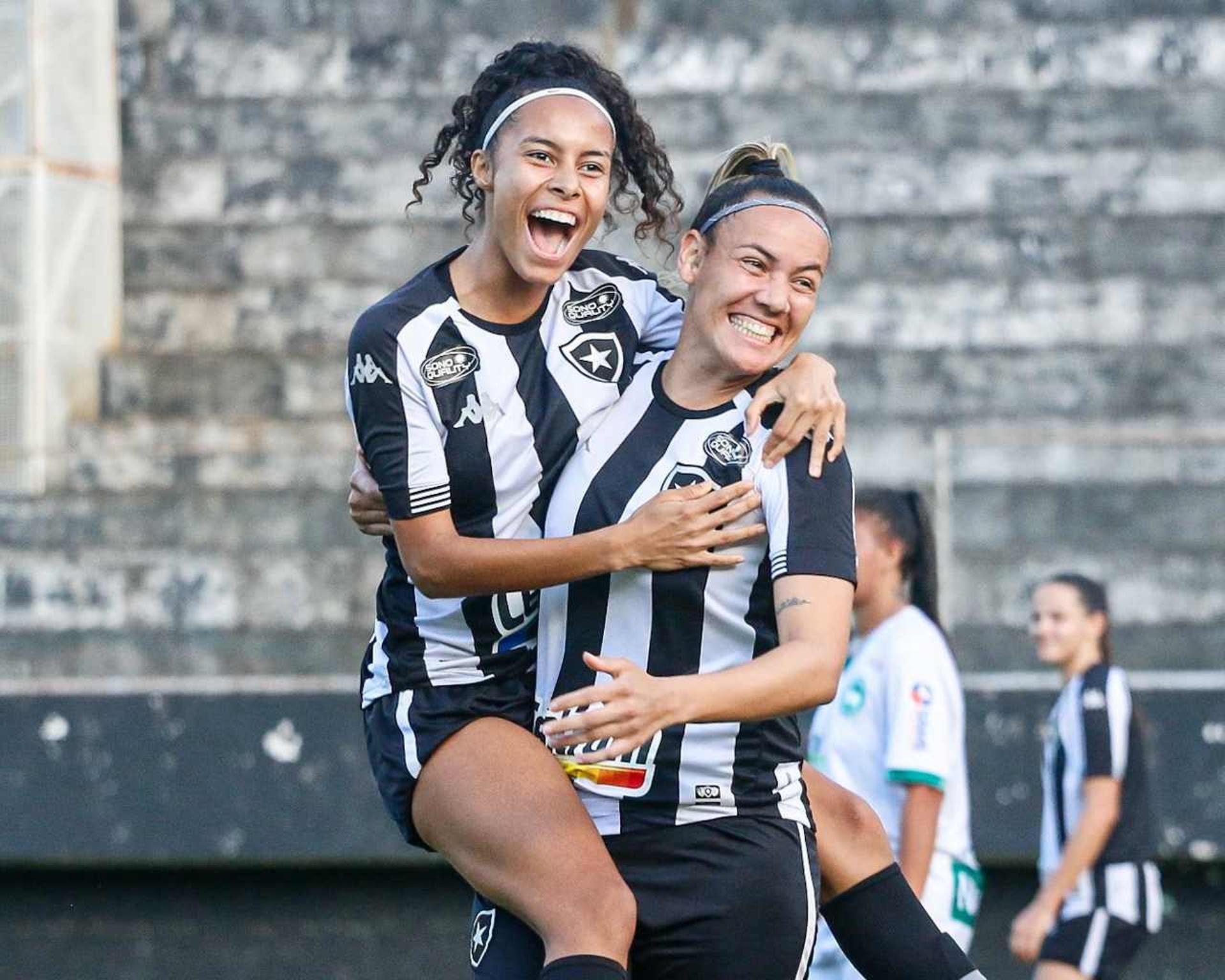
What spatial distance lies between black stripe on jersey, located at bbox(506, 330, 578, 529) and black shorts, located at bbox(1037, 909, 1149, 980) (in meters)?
3.53

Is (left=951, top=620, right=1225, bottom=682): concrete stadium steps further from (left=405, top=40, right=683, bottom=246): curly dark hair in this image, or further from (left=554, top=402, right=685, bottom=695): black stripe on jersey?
(left=554, top=402, right=685, bottom=695): black stripe on jersey

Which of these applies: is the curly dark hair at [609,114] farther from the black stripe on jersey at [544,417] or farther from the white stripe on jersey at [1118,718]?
the white stripe on jersey at [1118,718]

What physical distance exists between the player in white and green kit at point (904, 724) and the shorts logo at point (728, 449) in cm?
193

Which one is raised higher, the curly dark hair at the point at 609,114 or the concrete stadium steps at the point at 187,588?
the curly dark hair at the point at 609,114

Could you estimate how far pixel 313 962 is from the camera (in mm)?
7824

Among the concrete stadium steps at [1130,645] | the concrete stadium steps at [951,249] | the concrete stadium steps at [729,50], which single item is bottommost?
the concrete stadium steps at [1130,645]

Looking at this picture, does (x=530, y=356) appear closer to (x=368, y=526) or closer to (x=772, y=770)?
(x=368, y=526)

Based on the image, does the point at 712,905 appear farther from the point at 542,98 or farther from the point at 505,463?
the point at 542,98

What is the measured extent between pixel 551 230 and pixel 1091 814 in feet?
11.6

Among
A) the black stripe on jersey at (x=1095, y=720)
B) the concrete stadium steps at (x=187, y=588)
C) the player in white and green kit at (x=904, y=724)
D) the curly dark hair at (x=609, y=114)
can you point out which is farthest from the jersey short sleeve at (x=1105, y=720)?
the concrete stadium steps at (x=187, y=588)

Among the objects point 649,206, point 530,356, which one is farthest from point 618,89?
point 530,356

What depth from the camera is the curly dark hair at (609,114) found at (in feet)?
11.7

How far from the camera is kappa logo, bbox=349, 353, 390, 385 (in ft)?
11.1

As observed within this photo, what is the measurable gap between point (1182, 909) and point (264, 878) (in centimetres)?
361
